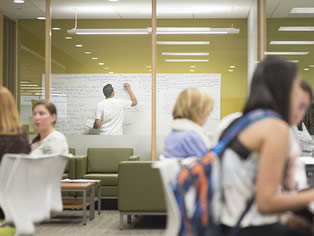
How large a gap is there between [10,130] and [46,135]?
0.72 m

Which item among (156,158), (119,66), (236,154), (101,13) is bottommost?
(156,158)

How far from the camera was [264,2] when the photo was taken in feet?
28.4

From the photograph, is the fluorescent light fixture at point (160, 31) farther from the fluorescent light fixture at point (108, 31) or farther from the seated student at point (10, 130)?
the seated student at point (10, 130)

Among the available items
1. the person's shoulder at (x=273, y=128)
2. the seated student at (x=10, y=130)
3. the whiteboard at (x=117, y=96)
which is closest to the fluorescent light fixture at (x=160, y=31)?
the whiteboard at (x=117, y=96)

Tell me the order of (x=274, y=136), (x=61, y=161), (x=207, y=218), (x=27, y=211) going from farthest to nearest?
(x=61, y=161) → (x=27, y=211) → (x=207, y=218) → (x=274, y=136)

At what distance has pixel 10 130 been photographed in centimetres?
305

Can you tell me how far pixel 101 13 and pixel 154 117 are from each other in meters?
1.94

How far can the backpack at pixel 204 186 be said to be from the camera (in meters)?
1.93

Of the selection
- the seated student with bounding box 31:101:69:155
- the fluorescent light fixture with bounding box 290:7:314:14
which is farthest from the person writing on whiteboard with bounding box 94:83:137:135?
the seated student with bounding box 31:101:69:155

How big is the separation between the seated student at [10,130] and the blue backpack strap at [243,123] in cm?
149

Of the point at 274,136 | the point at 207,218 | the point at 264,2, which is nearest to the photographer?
the point at 274,136

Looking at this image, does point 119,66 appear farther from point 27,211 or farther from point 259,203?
point 259,203

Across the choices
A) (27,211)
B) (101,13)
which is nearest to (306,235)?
(27,211)

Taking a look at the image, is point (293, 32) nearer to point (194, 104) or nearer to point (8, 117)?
point (194, 104)
